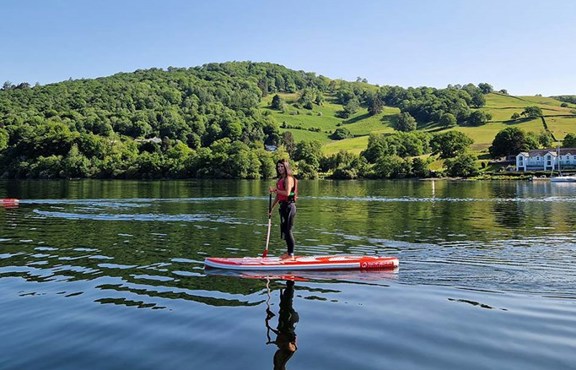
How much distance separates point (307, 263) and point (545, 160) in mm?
170452

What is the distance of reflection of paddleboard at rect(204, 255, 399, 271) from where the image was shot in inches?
811

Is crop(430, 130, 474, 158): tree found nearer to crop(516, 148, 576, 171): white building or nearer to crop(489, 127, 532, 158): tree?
crop(489, 127, 532, 158): tree

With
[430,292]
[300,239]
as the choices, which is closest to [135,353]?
[430,292]

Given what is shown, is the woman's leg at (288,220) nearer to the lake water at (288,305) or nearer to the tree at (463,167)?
the lake water at (288,305)

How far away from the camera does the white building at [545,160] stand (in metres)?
168

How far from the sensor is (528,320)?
46.3ft

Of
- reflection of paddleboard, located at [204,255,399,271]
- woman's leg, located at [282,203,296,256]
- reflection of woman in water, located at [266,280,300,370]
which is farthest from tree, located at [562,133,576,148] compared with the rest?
reflection of woman in water, located at [266,280,300,370]

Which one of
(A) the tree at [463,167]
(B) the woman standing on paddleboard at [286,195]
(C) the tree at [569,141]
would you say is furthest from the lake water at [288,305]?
(C) the tree at [569,141]

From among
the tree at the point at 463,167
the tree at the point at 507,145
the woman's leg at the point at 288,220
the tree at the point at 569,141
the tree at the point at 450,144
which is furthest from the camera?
the tree at the point at 569,141

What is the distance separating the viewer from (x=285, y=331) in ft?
44.4

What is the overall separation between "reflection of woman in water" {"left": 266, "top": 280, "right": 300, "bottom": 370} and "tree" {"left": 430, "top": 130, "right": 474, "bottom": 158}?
17599 centimetres

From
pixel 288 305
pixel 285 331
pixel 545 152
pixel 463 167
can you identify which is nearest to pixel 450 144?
pixel 463 167

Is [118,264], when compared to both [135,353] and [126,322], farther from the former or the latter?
[135,353]

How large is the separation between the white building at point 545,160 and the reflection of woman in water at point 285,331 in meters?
168
